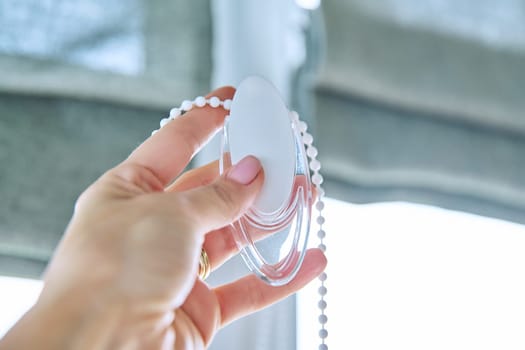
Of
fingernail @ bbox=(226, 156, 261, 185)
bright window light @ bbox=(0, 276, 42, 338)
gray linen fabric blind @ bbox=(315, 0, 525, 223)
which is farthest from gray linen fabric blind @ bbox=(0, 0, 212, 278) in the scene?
fingernail @ bbox=(226, 156, 261, 185)

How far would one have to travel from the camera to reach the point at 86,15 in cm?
87

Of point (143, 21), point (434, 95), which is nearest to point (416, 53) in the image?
point (434, 95)

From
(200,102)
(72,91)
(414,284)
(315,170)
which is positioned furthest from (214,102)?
(414,284)

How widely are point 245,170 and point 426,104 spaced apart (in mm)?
511

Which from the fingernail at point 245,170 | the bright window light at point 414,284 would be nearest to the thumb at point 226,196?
the fingernail at point 245,170

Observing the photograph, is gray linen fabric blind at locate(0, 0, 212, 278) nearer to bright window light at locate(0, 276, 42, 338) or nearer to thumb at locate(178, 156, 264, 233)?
bright window light at locate(0, 276, 42, 338)

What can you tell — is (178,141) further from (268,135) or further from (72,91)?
(72,91)

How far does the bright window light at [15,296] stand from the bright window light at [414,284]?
1.18 ft

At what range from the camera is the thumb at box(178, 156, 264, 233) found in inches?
20.9

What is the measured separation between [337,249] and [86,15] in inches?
18.7

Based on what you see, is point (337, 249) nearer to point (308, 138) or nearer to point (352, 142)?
point (352, 142)

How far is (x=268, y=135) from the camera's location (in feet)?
1.97

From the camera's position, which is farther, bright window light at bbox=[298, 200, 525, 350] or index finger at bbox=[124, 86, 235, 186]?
bright window light at bbox=[298, 200, 525, 350]

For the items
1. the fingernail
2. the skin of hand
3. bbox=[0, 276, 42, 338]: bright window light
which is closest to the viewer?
the skin of hand
